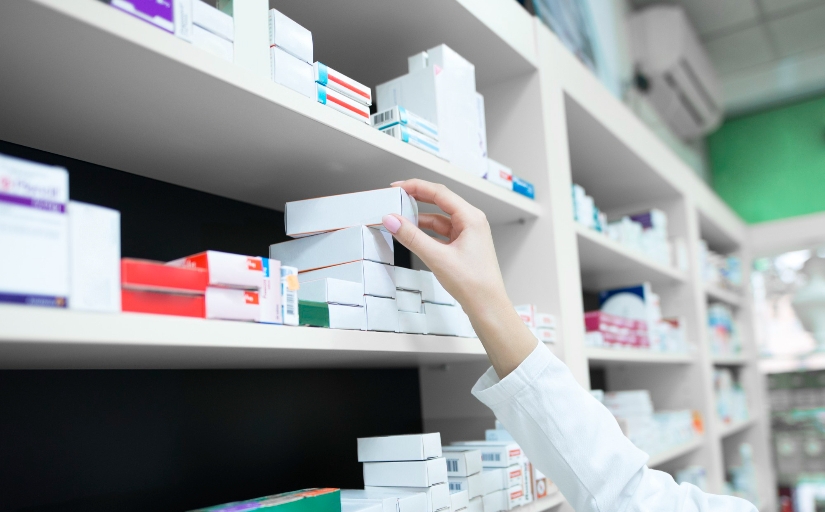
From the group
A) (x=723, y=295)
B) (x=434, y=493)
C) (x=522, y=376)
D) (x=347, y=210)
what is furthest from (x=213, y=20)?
(x=723, y=295)

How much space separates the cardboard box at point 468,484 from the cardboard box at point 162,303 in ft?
2.24

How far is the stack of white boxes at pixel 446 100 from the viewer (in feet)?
4.56

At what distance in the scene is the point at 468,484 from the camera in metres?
1.30

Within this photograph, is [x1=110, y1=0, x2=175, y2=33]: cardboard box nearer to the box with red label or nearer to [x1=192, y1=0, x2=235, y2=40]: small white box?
[x1=192, y1=0, x2=235, y2=40]: small white box

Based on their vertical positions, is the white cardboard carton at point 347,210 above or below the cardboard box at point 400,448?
above

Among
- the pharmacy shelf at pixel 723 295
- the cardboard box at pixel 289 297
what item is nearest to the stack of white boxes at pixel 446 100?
the cardboard box at pixel 289 297

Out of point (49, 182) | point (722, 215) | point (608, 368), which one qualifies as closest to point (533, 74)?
point (49, 182)

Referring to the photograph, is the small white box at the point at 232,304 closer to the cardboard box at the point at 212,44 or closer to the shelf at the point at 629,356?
the cardboard box at the point at 212,44

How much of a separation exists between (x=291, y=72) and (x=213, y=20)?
152 millimetres

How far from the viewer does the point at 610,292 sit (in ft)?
8.68

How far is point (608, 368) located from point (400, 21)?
197cm

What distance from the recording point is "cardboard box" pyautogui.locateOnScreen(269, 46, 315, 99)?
1020 millimetres

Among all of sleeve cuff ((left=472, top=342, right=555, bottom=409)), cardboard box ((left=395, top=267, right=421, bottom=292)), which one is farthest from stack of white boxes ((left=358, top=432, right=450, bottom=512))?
cardboard box ((left=395, top=267, right=421, bottom=292))

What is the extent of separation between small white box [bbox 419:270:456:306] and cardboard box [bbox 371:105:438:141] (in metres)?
0.28
